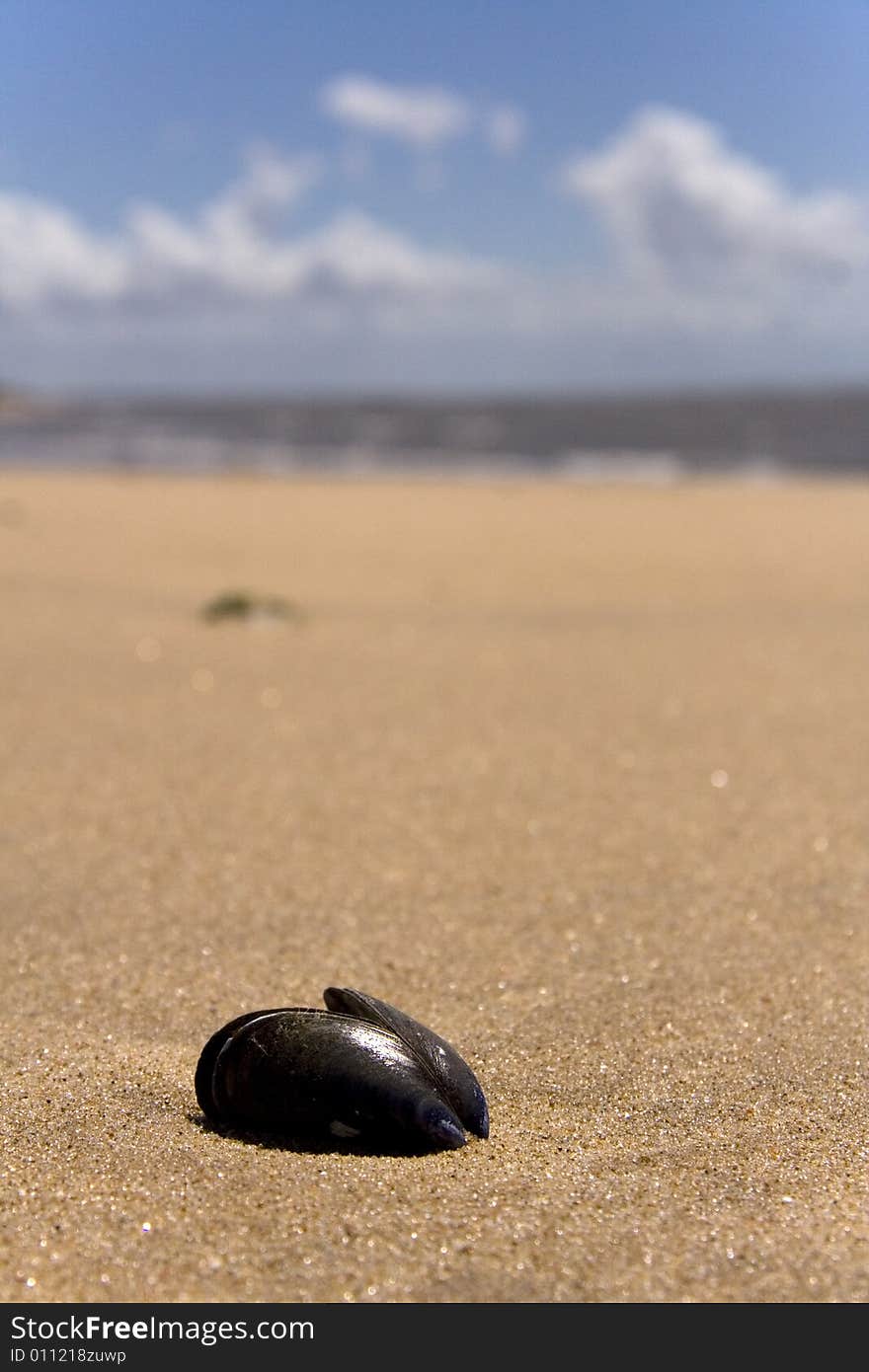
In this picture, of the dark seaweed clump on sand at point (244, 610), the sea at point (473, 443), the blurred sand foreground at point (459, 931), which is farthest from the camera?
the sea at point (473, 443)

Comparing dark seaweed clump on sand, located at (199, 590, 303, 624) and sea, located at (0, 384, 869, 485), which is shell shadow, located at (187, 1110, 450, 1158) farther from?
sea, located at (0, 384, 869, 485)

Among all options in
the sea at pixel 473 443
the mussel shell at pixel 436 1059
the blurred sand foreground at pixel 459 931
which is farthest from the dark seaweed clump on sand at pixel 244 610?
the sea at pixel 473 443

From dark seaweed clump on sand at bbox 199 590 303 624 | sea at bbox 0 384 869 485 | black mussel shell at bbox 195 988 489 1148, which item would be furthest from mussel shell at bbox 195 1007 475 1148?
sea at bbox 0 384 869 485

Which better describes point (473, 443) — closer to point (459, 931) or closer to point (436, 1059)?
point (459, 931)

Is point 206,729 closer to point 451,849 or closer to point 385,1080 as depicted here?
point 451,849

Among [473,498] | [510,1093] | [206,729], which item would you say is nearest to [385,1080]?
[510,1093]

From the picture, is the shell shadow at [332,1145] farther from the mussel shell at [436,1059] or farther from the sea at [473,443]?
the sea at [473,443]

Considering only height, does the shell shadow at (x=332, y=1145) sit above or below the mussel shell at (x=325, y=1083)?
below
